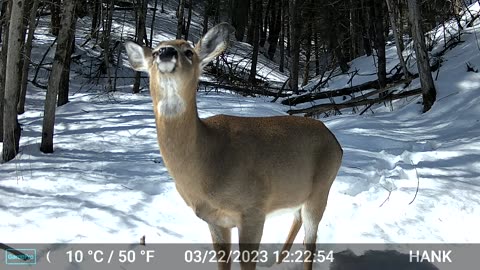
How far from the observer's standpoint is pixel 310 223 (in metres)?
4.45

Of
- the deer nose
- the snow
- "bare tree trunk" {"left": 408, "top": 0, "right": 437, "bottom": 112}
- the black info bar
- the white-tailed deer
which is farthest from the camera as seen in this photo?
"bare tree trunk" {"left": 408, "top": 0, "right": 437, "bottom": 112}

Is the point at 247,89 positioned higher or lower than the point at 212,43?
lower

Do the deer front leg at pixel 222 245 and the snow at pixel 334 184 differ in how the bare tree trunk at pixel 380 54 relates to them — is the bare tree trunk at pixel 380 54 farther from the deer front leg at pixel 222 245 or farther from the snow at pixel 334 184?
the deer front leg at pixel 222 245

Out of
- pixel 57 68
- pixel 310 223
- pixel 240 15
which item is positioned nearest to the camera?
pixel 310 223

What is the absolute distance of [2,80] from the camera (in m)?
9.79

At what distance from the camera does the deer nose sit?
3223 mm

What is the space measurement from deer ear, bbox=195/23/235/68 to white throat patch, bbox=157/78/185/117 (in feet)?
1.56

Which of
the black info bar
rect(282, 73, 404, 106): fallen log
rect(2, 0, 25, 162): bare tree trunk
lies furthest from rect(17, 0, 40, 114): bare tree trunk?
the black info bar

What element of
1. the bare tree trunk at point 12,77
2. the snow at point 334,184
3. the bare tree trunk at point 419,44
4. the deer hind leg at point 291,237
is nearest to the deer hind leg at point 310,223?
the deer hind leg at point 291,237

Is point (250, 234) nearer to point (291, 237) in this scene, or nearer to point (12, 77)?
point (291, 237)

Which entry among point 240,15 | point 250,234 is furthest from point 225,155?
point 240,15

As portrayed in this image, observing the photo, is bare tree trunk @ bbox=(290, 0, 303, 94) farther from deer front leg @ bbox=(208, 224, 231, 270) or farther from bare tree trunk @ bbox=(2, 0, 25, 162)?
deer front leg @ bbox=(208, 224, 231, 270)

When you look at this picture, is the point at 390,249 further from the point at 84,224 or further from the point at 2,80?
the point at 2,80

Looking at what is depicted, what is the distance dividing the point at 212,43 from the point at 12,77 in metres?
5.70
